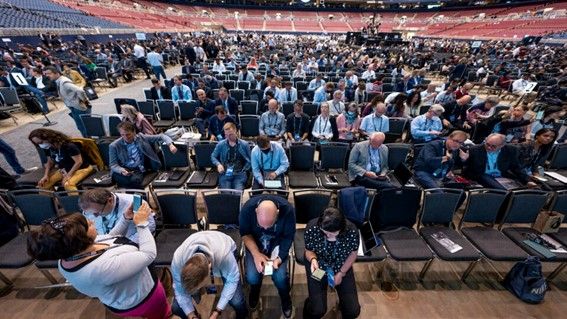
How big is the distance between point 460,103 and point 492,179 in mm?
2701

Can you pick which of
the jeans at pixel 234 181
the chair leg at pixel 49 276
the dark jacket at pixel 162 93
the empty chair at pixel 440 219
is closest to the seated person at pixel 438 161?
the empty chair at pixel 440 219

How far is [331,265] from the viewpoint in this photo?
8.70 feet

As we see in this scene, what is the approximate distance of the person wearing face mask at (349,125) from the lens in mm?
5297

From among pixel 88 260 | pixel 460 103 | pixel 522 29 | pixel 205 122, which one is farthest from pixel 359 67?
pixel 522 29

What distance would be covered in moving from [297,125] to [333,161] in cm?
133

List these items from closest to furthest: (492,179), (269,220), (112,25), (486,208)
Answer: (269,220) < (486,208) < (492,179) < (112,25)

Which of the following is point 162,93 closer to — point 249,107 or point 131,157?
point 249,107

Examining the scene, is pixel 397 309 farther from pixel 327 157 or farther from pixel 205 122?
pixel 205 122

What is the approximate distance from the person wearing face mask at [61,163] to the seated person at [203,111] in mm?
2319

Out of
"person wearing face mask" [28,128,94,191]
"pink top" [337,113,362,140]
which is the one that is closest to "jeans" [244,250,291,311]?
"person wearing face mask" [28,128,94,191]

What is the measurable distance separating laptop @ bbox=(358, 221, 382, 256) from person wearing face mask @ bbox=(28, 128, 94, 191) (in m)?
3.96

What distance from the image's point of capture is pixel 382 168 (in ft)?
13.6

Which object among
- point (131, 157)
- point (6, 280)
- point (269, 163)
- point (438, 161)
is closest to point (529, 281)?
point (438, 161)

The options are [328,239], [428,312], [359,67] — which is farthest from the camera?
[359,67]
